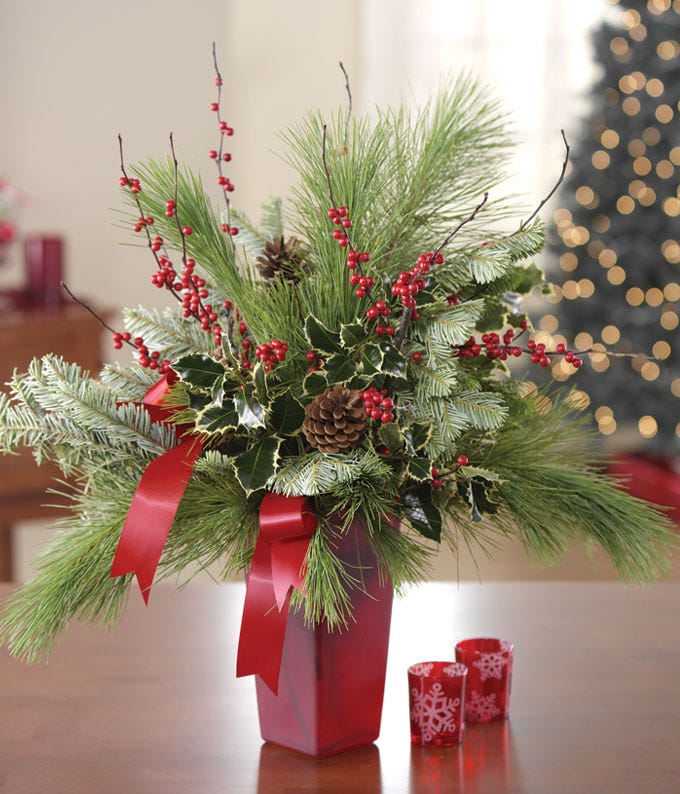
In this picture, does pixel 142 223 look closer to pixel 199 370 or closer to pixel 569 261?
pixel 199 370

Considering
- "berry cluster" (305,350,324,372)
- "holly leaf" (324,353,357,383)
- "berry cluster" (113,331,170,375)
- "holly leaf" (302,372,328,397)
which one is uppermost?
"berry cluster" (113,331,170,375)

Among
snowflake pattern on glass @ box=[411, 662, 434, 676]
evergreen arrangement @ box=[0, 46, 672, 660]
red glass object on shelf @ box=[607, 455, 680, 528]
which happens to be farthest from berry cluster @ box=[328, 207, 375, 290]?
red glass object on shelf @ box=[607, 455, 680, 528]

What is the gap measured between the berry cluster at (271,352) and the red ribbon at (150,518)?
0.27 ft

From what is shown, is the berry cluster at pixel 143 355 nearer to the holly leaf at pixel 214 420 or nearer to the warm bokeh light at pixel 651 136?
the holly leaf at pixel 214 420

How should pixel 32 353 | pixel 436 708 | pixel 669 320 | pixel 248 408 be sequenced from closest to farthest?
pixel 248 408, pixel 436 708, pixel 32 353, pixel 669 320

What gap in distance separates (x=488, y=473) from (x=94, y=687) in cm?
42

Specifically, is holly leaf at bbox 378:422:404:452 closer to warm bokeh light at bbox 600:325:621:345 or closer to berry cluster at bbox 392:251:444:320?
berry cluster at bbox 392:251:444:320

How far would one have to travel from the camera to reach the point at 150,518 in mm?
719

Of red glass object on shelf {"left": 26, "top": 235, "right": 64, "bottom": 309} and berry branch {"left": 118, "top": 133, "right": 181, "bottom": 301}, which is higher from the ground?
red glass object on shelf {"left": 26, "top": 235, "right": 64, "bottom": 309}

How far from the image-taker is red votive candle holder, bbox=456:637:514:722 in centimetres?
85

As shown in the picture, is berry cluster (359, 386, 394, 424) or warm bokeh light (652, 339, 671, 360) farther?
warm bokeh light (652, 339, 671, 360)

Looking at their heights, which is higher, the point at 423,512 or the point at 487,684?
the point at 423,512

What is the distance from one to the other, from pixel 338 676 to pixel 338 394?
20 cm

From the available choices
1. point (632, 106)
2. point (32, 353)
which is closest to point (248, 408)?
point (32, 353)
